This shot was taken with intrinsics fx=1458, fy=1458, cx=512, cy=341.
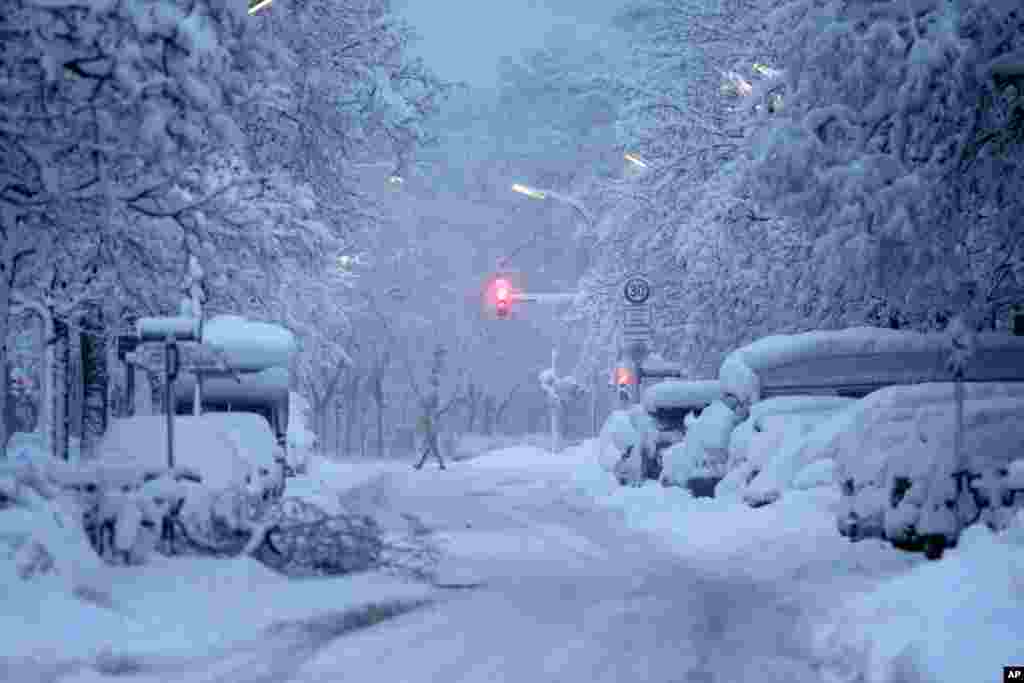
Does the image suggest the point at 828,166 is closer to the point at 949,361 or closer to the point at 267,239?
the point at 949,361

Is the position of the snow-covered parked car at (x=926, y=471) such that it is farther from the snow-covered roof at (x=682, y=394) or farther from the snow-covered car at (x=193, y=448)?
the snow-covered roof at (x=682, y=394)

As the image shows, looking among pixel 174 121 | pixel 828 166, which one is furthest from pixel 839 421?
pixel 174 121

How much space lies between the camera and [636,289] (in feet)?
113

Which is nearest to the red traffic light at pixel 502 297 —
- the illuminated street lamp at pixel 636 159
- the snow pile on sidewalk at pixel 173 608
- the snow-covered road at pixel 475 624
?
the illuminated street lamp at pixel 636 159

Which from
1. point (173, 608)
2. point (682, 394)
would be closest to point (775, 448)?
point (682, 394)

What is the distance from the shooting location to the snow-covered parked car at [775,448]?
762 inches

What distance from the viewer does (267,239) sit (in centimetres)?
1520

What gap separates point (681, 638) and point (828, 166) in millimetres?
4423

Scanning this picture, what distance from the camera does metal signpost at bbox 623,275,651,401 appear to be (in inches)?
1352

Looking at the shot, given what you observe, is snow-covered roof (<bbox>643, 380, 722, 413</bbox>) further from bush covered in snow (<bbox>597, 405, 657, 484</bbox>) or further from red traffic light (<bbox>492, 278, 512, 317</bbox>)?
red traffic light (<bbox>492, 278, 512, 317</bbox>)

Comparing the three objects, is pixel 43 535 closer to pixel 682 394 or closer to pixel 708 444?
pixel 708 444

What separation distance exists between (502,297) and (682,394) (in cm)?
1257

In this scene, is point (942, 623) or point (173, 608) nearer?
point (942, 623)

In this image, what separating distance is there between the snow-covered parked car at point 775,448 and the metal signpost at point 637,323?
11.3 metres
